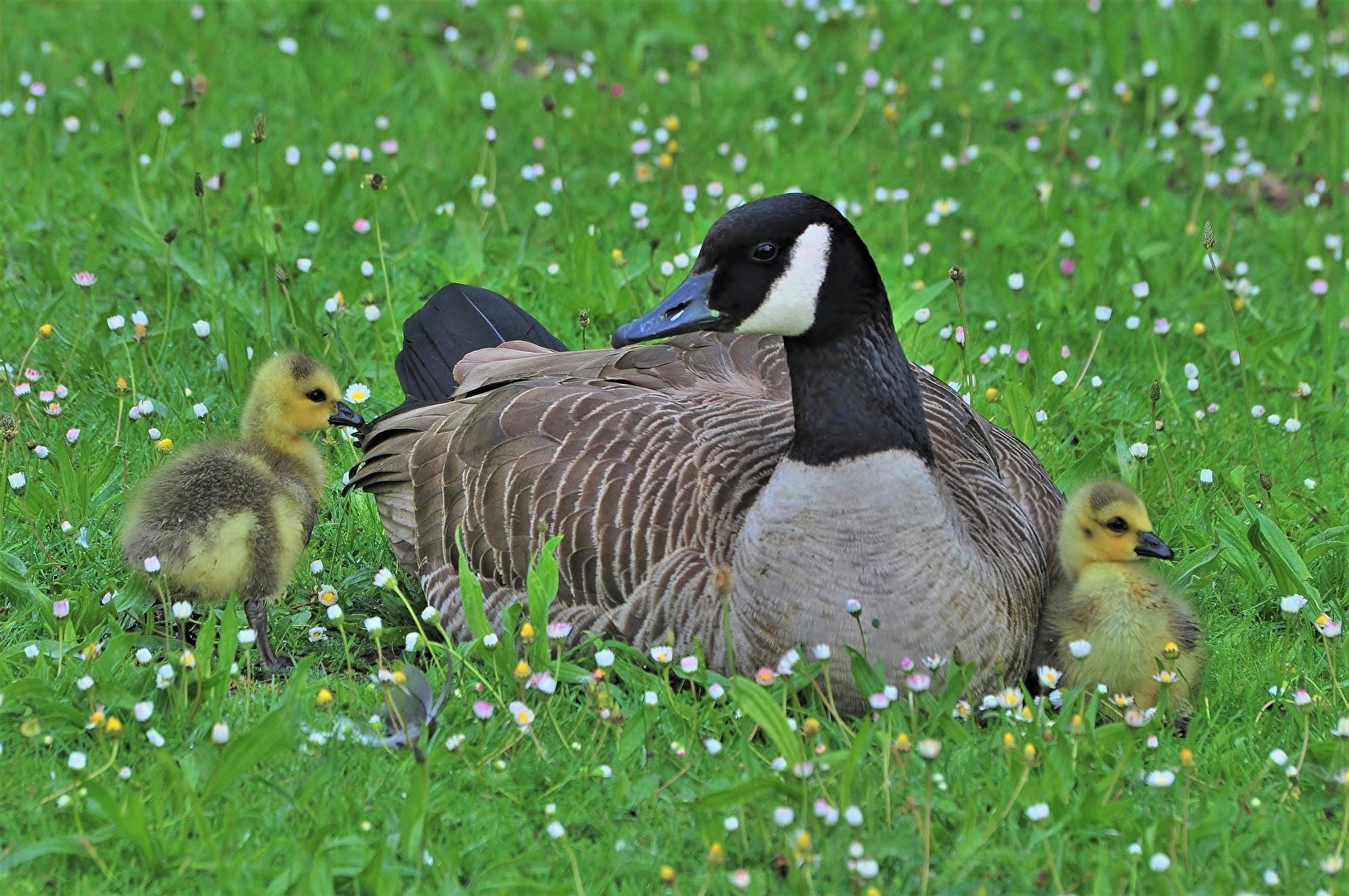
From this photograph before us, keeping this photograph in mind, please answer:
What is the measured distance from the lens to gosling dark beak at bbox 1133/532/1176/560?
449 cm

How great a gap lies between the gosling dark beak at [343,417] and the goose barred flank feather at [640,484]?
0.55 feet

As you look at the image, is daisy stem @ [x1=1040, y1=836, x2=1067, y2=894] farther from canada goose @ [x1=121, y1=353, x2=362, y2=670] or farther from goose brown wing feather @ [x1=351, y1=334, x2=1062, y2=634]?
canada goose @ [x1=121, y1=353, x2=362, y2=670]

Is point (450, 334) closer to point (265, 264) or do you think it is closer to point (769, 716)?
point (265, 264)

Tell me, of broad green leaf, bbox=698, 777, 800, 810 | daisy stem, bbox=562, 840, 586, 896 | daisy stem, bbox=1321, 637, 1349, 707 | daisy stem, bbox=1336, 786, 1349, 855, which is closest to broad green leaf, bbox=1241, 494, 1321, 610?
daisy stem, bbox=1321, 637, 1349, 707

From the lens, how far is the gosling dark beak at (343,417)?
210 inches

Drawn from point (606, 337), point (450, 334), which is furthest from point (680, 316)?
point (606, 337)

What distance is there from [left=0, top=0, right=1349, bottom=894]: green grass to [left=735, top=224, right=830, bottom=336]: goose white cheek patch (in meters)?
0.95

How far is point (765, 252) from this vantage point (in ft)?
14.6

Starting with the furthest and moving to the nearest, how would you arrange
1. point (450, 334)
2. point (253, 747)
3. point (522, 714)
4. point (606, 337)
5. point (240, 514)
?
1. point (606, 337)
2. point (450, 334)
3. point (240, 514)
4. point (522, 714)
5. point (253, 747)

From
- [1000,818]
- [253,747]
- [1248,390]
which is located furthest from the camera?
[1248,390]

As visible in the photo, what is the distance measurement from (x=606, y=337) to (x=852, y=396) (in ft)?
8.50

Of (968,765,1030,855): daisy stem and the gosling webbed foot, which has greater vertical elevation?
the gosling webbed foot

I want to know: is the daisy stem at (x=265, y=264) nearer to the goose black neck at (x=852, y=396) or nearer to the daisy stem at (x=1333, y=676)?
the goose black neck at (x=852, y=396)

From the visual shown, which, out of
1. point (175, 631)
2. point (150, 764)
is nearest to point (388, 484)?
point (175, 631)
